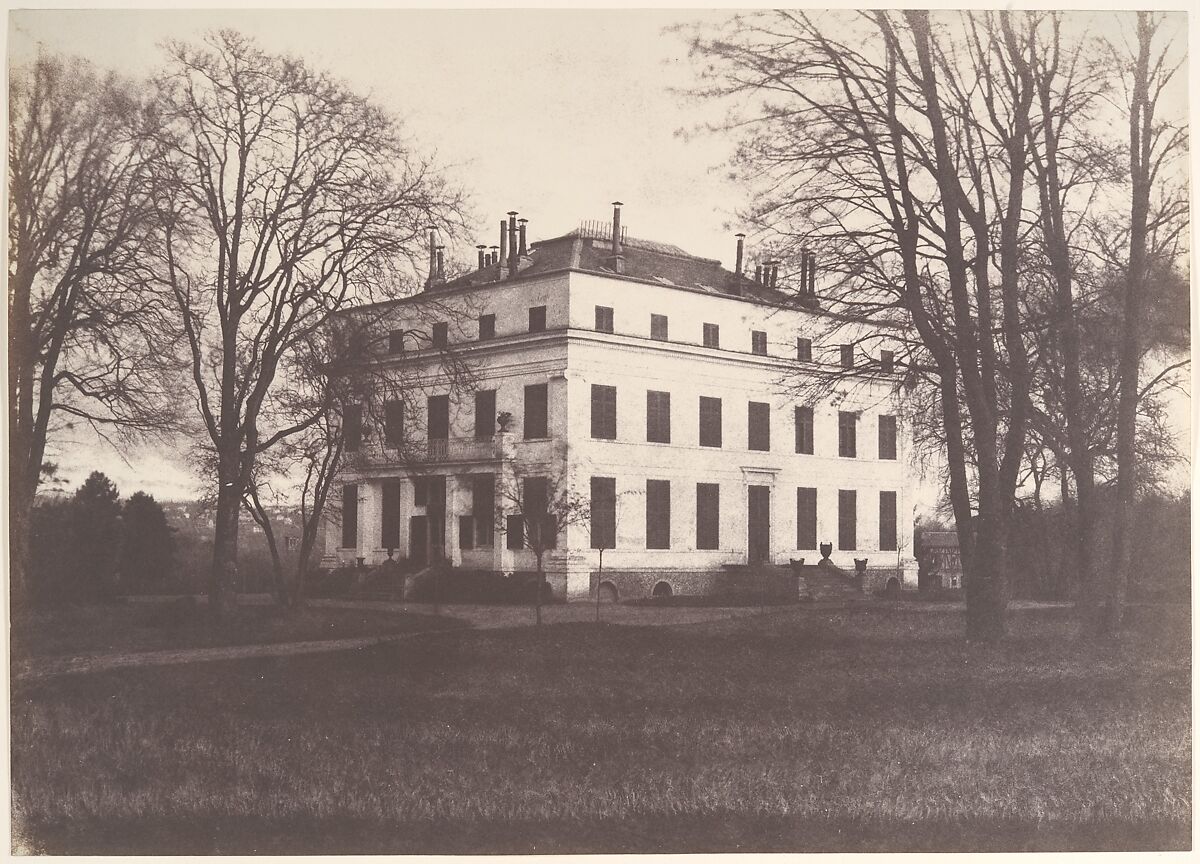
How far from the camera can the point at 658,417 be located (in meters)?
8.55

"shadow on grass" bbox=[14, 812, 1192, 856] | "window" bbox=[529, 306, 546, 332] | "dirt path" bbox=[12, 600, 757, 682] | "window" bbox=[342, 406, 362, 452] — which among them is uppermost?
"window" bbox=[529, 306, 546, 332]

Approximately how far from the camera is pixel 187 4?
825 cm

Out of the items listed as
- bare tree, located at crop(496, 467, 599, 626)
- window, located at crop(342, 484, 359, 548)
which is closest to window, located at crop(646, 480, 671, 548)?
bare tree, located at crop(496, 467, 599, 626)

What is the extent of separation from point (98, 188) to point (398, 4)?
8.31 feet

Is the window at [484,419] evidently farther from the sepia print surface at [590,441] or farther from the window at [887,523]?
the window at [887,523]

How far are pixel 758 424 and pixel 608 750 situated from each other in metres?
2.67

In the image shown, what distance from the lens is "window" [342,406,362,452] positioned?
826cm

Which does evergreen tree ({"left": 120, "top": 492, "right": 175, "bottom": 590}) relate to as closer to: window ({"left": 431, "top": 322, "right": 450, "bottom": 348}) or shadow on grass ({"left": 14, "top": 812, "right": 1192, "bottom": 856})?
shadow on grass ({"left": 14, "top": 812, "right": 1192, "bottom": 856})

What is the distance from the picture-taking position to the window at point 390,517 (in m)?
8.25

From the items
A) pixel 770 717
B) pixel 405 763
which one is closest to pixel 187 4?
pixel 405 763

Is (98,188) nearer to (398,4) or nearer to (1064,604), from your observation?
(398,4)

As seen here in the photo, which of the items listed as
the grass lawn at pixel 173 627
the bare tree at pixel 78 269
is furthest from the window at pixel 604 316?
the bare tree at pixel 78 269

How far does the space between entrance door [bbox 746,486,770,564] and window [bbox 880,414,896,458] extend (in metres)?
1.16

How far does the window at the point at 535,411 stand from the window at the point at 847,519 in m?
2.37
